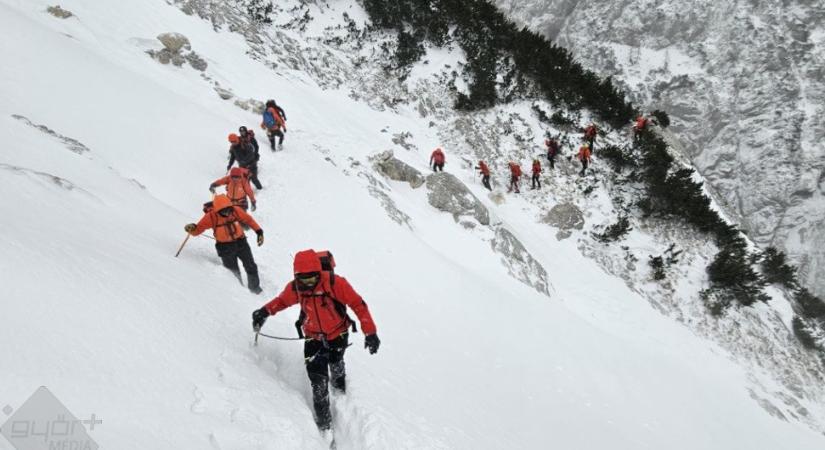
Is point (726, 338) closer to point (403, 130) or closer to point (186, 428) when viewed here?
point (403, 130)

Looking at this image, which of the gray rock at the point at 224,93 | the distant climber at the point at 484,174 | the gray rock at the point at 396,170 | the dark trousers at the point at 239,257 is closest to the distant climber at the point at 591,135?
the distant climber at the point at 484,174

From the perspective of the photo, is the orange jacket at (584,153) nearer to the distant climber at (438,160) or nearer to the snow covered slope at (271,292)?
the snow covered slope at (271,292)

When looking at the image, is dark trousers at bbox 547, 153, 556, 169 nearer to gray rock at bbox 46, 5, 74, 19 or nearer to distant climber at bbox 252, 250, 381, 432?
distant climber at bbox 252, 250, 381, 432

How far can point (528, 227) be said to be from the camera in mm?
16531

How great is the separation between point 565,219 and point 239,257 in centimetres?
1359

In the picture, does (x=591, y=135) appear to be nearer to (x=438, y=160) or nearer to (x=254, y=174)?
(x=438, y=160)

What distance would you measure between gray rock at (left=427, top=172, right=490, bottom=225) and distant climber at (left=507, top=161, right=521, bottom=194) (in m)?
3.19

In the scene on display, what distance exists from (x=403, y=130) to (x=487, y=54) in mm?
6388

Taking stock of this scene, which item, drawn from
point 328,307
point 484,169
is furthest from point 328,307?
point 484,169

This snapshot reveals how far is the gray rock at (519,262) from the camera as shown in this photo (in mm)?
13086

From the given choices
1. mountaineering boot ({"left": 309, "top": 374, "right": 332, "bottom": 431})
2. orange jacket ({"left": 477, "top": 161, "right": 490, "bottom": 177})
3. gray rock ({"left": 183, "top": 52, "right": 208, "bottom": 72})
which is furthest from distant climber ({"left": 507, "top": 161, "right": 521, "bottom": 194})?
mountaineering boot ({"left": 309, "top": 374, "right": 332, "bottom": 431})

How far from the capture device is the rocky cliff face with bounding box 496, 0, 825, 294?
89.5 ft

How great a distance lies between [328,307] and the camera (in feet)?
12.9

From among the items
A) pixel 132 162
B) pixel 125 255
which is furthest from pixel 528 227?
pixel 125 255
